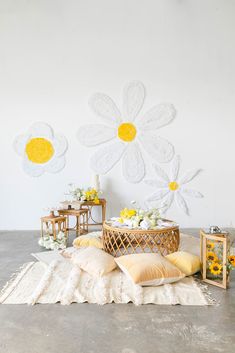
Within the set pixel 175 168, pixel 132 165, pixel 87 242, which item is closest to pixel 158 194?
pixel 175 168

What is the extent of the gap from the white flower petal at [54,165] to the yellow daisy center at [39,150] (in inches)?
3.0

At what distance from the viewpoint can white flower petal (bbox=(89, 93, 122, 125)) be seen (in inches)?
229

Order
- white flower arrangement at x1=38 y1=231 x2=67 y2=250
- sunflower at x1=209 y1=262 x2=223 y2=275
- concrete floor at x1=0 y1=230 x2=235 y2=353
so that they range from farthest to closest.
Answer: white flower arrangement at x1=38 y1=231 x2=67 y2=250
sunflower at x1=209 y1=262 x2=223 y2=275
concrete floor at x1=0 y1=230 x2=235 y2=353

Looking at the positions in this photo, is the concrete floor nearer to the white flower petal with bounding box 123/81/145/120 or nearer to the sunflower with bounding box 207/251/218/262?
the sunflower with bounding box 207/251/218/262

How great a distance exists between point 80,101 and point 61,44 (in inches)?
35.6

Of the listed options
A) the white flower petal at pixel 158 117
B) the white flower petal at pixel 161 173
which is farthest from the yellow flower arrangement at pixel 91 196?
the white flower petal at pixel 158 117

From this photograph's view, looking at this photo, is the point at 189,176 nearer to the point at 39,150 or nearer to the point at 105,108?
the point at 105,108

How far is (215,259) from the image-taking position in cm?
326

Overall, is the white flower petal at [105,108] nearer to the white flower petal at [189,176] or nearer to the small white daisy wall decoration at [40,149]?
the small white daisy wall decoration at [40,149]

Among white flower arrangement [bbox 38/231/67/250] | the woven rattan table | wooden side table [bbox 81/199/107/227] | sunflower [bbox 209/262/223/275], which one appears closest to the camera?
sunflower [bbox 209/262/223/275]

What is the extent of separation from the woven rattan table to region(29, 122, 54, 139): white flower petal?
7.69 ft

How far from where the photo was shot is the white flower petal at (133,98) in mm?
5832

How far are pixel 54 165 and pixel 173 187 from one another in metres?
1.87

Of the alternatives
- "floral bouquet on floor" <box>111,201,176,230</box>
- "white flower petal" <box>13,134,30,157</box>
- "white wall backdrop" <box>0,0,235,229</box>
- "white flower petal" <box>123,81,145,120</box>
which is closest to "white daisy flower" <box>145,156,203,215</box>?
"white wall backdrop" <box>0,0,235,229</box>
